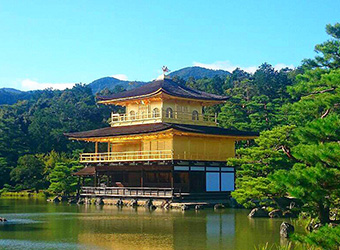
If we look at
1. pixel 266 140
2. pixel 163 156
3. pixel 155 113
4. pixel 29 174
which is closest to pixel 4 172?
pixel 29 174

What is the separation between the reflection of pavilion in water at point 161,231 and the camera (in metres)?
19.4

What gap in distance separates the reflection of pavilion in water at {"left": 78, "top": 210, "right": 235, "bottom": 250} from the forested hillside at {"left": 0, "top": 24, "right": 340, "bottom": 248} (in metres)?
2.49

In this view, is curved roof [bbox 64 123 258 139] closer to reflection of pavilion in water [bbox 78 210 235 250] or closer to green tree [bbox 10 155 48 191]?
reflection of pavilion in water [bbox 78 210 235 250]

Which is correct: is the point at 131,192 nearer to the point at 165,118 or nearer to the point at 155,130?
the point at 155,130

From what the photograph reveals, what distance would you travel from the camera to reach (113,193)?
137 ft

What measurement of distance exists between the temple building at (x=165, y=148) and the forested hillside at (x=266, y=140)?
2.51 meters

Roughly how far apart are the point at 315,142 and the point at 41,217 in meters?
21.2

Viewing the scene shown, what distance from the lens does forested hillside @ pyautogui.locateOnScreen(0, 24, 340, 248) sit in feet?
35.2

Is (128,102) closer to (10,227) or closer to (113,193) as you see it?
(113,193)

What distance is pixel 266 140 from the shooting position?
2917 cm

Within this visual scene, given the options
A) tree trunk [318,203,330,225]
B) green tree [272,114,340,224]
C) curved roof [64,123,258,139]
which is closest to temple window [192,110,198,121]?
curved roof [64,123,258,139]

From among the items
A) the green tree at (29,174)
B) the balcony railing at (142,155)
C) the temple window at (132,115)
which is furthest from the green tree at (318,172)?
the green tree at (29,174)

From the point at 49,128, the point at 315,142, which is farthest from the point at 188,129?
the point at 49,128

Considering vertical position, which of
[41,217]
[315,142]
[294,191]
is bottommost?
[41,217]
